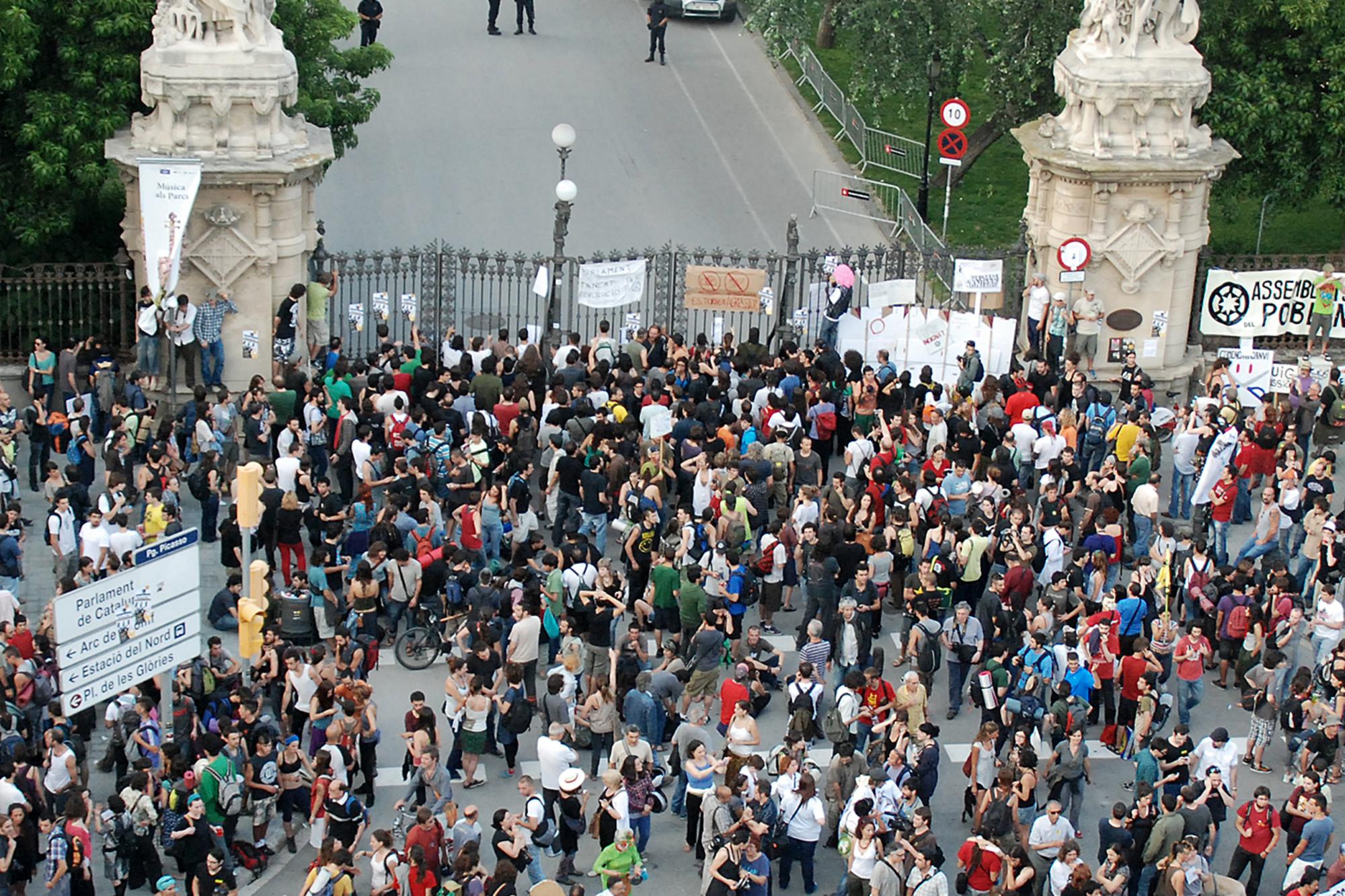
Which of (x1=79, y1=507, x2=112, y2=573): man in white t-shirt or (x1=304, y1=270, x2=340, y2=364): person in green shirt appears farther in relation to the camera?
(x1=304, y1=270, x2=340, y2=364): person in green shirt

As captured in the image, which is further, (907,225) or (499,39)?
(499,39)

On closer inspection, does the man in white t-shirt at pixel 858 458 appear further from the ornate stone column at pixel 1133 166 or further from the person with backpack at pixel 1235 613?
the ornate stone column at pixel 1133 166

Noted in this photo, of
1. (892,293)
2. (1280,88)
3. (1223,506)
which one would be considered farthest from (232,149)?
(1280,88)

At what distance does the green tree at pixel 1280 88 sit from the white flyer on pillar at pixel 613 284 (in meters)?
8.59

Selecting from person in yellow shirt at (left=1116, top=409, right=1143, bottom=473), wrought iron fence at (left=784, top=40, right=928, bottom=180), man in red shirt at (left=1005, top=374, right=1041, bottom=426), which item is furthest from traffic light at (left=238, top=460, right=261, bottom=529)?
wrought iron fence at (left=784, top=40, right=928, bottom=180)

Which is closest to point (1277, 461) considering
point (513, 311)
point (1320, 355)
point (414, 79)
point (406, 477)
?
point (1320, 355)

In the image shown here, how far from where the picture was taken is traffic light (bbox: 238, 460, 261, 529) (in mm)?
23344

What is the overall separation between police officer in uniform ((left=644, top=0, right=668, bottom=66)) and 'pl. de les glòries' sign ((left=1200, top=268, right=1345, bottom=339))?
15757 mm

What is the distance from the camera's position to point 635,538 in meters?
26.1

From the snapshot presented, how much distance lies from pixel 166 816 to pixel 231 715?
181cm

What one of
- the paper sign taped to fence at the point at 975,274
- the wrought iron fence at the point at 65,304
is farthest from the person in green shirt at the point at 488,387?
the paper sign taped to fence at the point at 975,274

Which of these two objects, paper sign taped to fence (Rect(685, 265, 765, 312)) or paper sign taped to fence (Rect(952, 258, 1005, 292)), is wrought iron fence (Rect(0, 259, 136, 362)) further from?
paper sign taped to fence (Rect(952, 258, 1005, 292))

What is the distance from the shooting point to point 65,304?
108 feet

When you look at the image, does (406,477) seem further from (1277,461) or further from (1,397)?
(1277,461)
